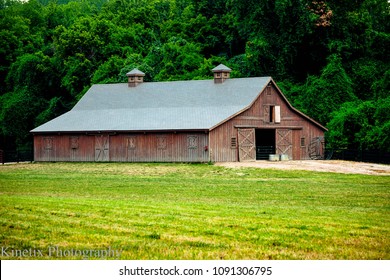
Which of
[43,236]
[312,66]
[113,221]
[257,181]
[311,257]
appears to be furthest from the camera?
[312,66]

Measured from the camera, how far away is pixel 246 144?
4750 centimetres

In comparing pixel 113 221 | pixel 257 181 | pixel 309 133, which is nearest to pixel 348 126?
pixel 309 133

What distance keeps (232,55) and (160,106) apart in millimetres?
29158

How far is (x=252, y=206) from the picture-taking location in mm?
20312

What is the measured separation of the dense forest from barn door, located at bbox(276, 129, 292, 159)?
3861 mm

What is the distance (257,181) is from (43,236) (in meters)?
18.9

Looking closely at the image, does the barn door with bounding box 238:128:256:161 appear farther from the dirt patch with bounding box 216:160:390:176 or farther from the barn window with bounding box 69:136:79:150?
the barn window with bounding box 69:136:79:150

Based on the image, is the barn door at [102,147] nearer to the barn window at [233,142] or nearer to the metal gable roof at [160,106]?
the metal gable roof at [160,106]

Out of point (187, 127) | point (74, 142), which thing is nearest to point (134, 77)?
point (74, 142)

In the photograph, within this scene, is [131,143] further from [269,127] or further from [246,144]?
[269,127]

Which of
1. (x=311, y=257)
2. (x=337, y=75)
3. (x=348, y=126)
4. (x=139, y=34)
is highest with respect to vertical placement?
(x=139, y=34)

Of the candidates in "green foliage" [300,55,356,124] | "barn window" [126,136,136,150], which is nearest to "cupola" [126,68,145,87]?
"barn window" [126,136,136,150]

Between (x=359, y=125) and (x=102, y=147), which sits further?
(x=359, y=125)

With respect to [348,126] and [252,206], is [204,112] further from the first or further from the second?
[252,206]
